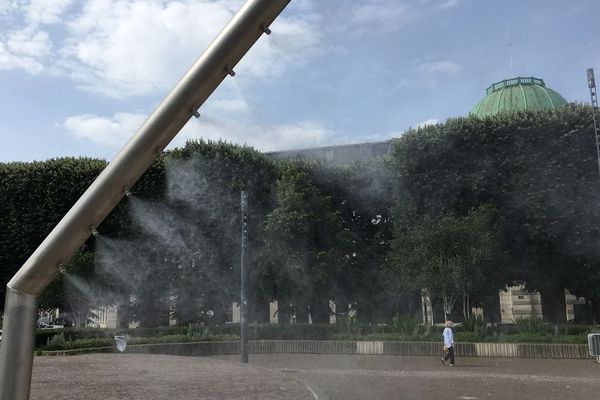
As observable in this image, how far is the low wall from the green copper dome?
2679cm

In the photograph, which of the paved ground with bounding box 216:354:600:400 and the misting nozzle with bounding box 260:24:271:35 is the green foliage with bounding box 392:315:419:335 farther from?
the misting nozzle with bounding box 260:24:271:35

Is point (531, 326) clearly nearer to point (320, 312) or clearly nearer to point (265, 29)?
point (320, 312)

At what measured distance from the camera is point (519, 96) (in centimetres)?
4828

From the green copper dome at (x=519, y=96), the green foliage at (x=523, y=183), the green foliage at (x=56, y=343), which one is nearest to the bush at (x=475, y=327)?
the green foliage at (x=523, y=183)

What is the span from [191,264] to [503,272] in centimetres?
1666

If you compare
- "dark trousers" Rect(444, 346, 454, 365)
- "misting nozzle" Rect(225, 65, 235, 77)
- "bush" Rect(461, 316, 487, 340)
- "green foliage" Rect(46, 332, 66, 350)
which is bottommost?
"dark trousers" Rect(444, 346, 454, 365)

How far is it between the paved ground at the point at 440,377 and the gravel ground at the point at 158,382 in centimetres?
A: 96

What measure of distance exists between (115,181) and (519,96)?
48.9 meters

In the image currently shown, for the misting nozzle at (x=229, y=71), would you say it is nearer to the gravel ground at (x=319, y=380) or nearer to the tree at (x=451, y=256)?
the gravel ground at (x=319, y=380)

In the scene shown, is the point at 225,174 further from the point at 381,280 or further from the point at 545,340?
the point at 545,340

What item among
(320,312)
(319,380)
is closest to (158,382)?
(319,380)

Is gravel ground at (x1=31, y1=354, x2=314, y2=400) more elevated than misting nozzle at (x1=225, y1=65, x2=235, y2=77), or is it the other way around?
misting nozzle at (x1=225, y1=65, x2=235, y2=77)

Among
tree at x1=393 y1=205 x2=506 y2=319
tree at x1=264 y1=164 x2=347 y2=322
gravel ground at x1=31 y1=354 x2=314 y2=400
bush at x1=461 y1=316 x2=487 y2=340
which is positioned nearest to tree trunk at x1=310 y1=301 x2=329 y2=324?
tree at x1=264 y1=164 x2=347 y2=322

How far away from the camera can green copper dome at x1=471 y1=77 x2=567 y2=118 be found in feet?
154
